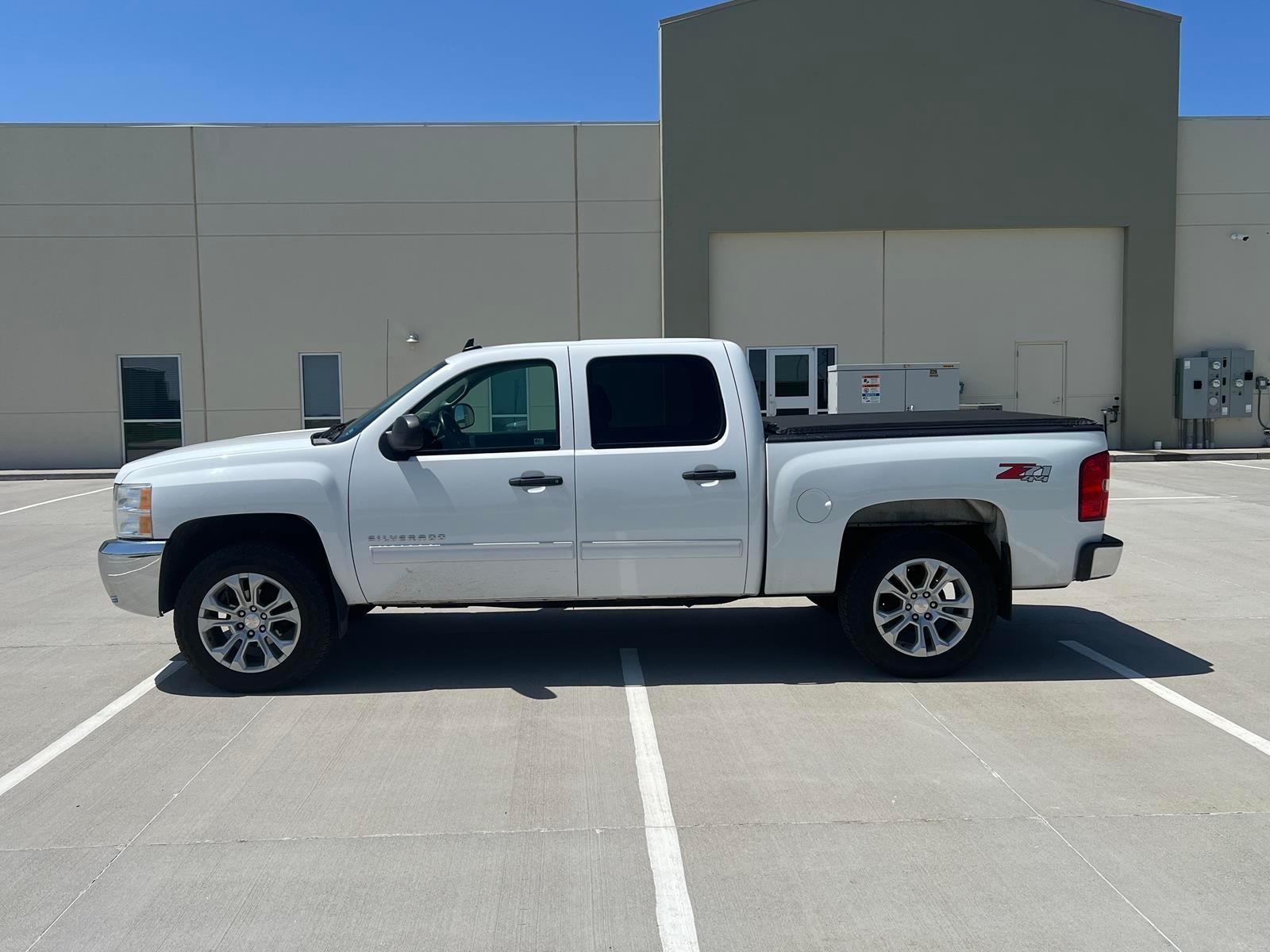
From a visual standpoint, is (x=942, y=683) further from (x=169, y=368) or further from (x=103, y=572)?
(x=169, y=368)

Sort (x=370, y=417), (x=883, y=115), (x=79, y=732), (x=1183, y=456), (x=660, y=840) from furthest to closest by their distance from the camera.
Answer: (x=1183, y=456), (x=883, y=115), (x=370, y=417), (x=79, y=732), (x=660, y=840)

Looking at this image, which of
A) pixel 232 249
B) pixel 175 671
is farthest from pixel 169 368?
pixel 175 671

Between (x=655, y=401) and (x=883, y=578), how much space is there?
1723 mm

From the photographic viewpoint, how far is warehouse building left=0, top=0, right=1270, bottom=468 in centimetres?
2150

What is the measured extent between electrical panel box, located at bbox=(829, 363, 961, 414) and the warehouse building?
7.37ft

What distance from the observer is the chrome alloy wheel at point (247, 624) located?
6.14m

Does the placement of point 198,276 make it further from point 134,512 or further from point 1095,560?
point 1095,560

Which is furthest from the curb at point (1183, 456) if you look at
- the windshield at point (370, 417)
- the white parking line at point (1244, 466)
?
the windshield at point (370, 417)

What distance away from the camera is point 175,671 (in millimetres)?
6805

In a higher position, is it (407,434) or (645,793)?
(407,434)

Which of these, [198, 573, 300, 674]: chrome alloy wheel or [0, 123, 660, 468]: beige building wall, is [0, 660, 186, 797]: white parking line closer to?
[198, 573, 300, 674]: chrome alloy wheel

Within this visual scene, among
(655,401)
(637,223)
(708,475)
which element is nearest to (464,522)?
(655,401)

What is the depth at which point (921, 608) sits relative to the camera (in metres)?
Answer: 6.31

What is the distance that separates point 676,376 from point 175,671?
3754 mm
